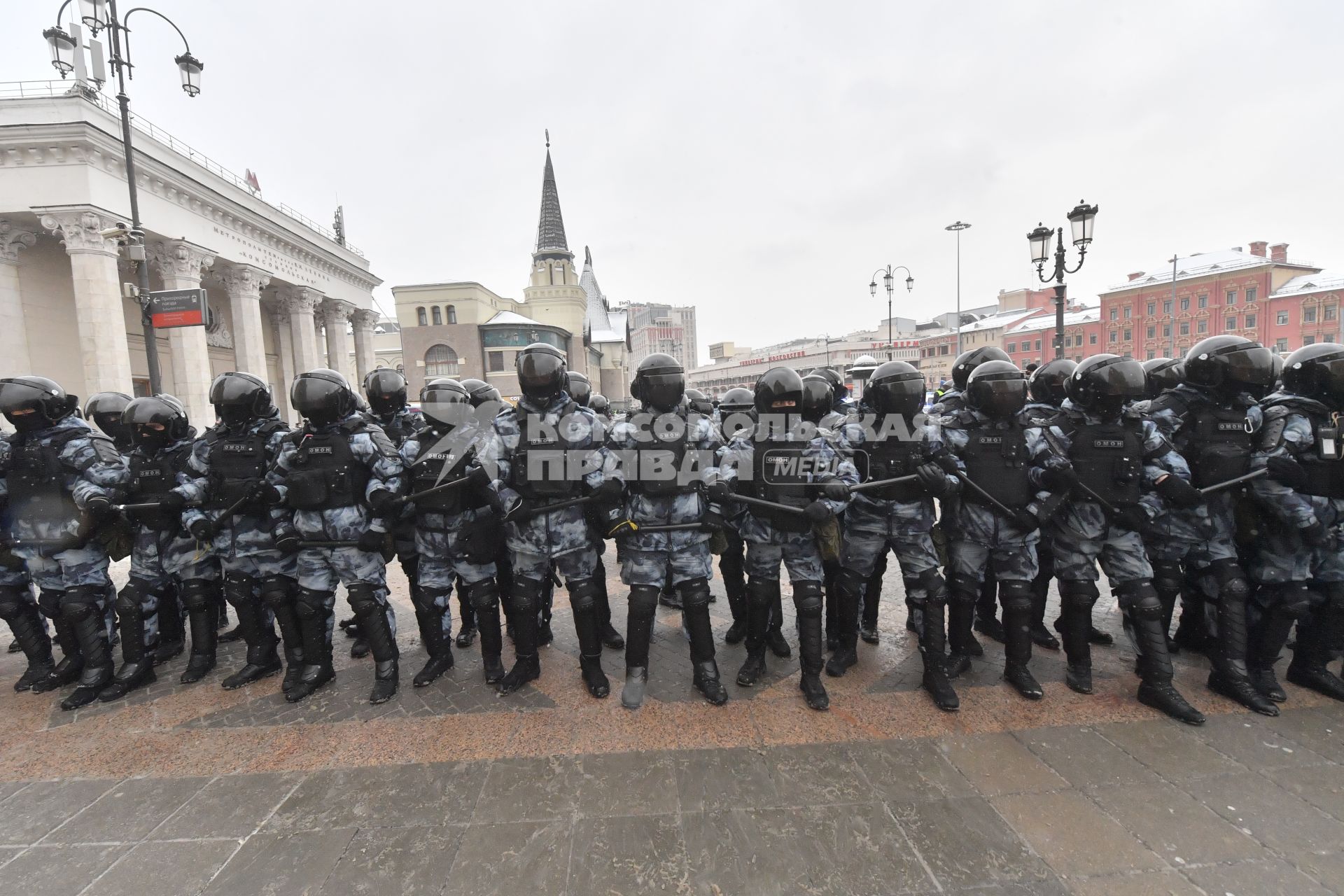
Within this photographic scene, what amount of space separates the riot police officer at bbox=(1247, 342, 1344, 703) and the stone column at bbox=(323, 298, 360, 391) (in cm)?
4181

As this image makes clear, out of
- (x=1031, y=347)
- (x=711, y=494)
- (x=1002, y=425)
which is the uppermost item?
(x=1031, y=347)

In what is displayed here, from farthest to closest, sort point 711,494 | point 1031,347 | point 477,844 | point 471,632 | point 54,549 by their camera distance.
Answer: point 1031,347 → point 471,632 → point 54,549 → point 711,494 → point 477,844

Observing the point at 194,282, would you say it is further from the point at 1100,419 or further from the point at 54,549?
the point at 1100,419

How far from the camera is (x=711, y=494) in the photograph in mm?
3869

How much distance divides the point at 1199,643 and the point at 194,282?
32.3m

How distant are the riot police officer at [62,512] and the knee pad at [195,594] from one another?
56cm

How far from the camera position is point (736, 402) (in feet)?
20.3

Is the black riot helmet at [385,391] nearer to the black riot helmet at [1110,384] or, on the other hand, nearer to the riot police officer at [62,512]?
the riot police officer at [62,512]

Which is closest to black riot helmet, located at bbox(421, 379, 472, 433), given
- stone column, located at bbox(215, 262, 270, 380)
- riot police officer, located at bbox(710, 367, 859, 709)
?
riot police officer, located at bbox(710, 367, 859, 709)

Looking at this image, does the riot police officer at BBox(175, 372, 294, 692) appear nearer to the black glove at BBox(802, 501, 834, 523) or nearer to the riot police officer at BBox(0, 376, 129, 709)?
the riot police officer at BBox(0, 376, 129, 709)

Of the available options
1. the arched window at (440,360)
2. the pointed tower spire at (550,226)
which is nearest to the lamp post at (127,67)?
the arched window at (440,360)

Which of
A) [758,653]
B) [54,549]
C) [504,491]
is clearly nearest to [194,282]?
[54,549]

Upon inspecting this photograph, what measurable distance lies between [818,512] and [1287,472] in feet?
9.63

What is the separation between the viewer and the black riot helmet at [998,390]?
3.80m
